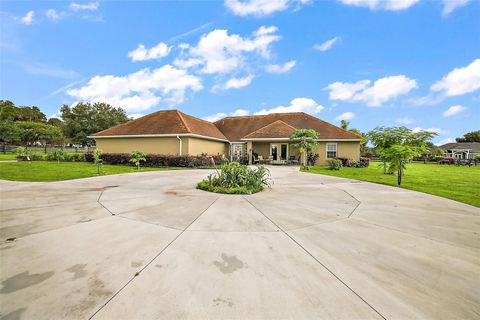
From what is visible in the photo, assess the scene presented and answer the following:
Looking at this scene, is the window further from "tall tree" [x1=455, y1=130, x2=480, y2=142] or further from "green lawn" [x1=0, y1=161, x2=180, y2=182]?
"tall tree" [x1=455, y1=130, x2=480, y2=142]

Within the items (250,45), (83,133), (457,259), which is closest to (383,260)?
(457,259)

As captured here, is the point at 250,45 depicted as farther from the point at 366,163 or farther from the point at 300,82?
the point at 366,163

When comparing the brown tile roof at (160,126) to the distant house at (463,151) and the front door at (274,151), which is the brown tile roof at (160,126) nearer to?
the front door at (274,151)

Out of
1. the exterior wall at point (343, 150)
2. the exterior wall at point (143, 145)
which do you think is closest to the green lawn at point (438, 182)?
the exterior wall at point (343, 150)

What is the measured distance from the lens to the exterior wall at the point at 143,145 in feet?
60.6

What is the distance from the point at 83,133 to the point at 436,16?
40723 mm

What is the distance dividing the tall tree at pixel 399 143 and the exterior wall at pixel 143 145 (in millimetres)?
14577

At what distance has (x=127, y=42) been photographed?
17953 millimetres

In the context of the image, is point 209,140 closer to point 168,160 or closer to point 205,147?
point 205,147

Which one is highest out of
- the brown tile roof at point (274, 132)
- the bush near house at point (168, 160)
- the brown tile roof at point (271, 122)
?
the brown tile roof at point (271, 122)

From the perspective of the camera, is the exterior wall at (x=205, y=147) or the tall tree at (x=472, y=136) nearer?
the exterior wall at (x=205, y=147)

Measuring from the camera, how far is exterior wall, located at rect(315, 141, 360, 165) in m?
20.4

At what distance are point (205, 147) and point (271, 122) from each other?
32.2 ft

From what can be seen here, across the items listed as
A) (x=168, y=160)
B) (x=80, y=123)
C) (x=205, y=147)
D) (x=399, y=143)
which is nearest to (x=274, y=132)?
(x=205, y=147)
